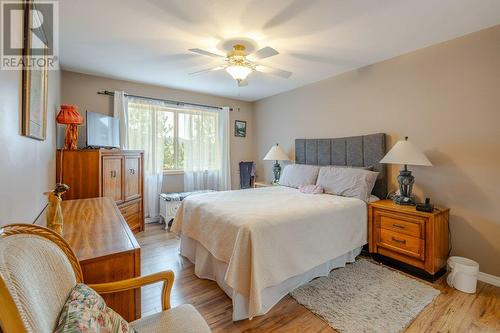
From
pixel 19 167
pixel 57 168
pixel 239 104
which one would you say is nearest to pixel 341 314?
pixel 19 167

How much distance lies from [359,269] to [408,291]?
0.48 m

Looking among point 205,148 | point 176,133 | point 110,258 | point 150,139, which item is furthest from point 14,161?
point 205,148

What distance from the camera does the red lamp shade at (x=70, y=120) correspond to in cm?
272

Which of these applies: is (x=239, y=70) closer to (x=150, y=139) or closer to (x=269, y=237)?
(x=269, y=237)

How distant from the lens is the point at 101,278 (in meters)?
1.16

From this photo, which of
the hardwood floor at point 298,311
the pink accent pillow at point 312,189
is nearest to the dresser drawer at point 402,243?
the hardwood floor at point 298,311

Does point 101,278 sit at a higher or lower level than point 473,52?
lower

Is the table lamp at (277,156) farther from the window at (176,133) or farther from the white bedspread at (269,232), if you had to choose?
the white bedspread at (269,232)

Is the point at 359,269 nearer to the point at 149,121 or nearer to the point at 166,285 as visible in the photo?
the point at 166,285

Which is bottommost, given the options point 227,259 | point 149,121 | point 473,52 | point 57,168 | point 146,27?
point 227,259

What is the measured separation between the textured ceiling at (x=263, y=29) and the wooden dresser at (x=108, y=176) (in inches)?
48.5

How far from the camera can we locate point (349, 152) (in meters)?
3.34

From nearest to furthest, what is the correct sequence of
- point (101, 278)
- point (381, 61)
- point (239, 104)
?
point (101, 278)
point (381, 61)
point (239, 104)

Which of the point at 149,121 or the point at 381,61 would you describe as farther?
the point at 149,121
